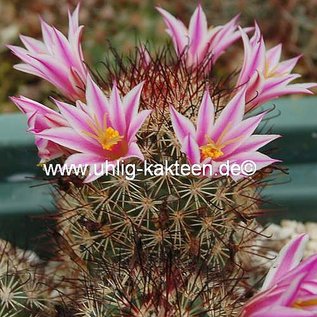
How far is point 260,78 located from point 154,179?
0.64ft

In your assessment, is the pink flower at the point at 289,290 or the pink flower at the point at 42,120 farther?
the pink flower at the point at 42,120

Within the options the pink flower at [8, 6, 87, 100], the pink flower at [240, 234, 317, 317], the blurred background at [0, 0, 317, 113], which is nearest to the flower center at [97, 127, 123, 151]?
the pink flower at [8, 6, 87, 100]

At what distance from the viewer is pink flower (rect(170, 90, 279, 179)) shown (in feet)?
3.28

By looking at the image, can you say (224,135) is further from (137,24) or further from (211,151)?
(137,24)

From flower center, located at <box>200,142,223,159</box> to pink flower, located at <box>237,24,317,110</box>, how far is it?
0.45 feet

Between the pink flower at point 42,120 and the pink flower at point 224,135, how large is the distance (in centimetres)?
16

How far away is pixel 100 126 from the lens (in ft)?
3.38

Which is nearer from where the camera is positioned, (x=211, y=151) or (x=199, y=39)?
(x=211, y=151)

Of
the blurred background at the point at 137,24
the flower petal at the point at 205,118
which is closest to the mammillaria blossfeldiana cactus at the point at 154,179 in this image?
the flower petal at the point at 205,118

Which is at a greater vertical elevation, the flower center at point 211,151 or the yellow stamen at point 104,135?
A: the yellow stamen at point 104,135

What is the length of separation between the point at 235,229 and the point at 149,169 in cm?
16

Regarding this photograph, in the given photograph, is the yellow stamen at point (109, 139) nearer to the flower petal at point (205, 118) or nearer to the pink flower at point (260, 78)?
the flower petal at point (205, 118)

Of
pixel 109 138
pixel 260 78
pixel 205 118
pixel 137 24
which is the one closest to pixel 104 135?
pixel 109 138

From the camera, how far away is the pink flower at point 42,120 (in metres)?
1.06
